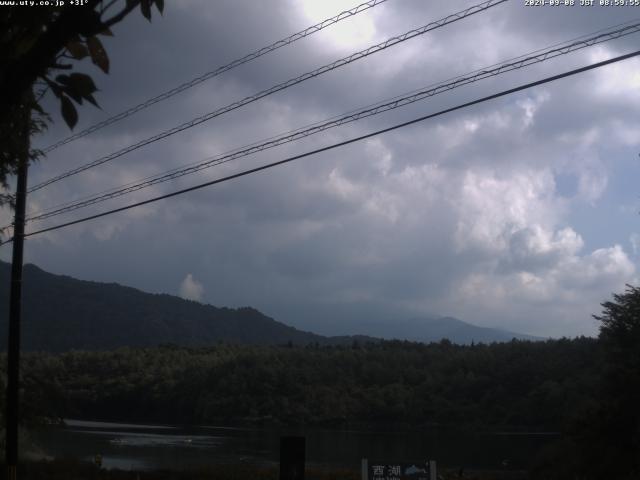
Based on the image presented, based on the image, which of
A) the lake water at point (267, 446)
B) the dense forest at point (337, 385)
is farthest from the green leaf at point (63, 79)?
the dense forest at point (337, 385)

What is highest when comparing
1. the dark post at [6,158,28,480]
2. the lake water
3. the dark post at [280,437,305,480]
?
the dark post at [6,158,28,480]

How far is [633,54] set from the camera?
10703 millimetres

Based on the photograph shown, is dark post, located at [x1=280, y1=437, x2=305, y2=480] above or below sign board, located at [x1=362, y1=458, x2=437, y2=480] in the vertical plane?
above

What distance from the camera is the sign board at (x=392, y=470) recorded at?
15.0 m

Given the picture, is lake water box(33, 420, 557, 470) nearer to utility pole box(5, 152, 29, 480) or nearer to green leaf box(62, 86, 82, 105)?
utility pole box(5, 152, 29, 480)

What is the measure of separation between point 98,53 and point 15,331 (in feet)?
55.0

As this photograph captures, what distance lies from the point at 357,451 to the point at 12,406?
120ft

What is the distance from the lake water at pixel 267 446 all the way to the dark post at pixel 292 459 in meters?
25.9

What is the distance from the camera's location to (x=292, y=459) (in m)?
13.1

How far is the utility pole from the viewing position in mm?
18828

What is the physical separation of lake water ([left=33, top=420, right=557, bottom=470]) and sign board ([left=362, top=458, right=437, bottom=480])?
24.5 metres

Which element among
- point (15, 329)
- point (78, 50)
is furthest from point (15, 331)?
point (78, 50)

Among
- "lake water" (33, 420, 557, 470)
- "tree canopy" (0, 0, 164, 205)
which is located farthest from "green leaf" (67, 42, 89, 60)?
"lake water" (33, 420, 557, 470)

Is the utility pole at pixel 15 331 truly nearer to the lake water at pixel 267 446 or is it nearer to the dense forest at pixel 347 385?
the lake water at pixel 267 446
